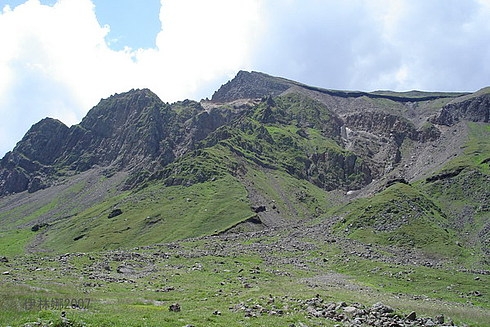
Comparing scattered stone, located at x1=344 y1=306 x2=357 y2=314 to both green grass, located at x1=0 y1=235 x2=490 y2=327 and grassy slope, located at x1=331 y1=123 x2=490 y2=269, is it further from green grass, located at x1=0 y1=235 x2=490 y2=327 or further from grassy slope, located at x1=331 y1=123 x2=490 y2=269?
grassy slope, located at x1=331 y1=123 x2=490 y2=269

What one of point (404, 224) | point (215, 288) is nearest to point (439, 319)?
point (215, 288)

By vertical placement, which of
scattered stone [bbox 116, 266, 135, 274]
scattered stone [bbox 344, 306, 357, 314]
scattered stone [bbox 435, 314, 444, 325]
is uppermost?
scattered stone [bbox 116, 266, 135, 274]

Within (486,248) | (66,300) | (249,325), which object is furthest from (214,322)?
(486,248)

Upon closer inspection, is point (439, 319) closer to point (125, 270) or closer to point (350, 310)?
point (350, 310)

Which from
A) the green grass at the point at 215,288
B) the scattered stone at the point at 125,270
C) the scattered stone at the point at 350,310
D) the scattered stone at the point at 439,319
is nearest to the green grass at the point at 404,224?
the green grass at the point at 215,288

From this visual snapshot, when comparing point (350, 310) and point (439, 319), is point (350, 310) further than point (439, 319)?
Yes

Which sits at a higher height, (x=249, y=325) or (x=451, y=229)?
(x=451, y=229)

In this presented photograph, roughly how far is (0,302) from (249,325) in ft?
58.6

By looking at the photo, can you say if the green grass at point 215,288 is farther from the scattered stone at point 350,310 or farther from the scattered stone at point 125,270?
the scattered stone at point 350,310

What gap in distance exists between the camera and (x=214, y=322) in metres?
30.0

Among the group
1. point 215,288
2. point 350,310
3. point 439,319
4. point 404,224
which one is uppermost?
point 404,224

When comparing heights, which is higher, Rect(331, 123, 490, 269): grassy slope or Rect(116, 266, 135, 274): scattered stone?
A: Rect(331, 123, 490, 269): grassy slope

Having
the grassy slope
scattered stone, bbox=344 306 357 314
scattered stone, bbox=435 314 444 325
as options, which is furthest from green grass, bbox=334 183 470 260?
scattered stone, bbox=344 306 357 314

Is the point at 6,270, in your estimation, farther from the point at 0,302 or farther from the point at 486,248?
the point at 486,248
